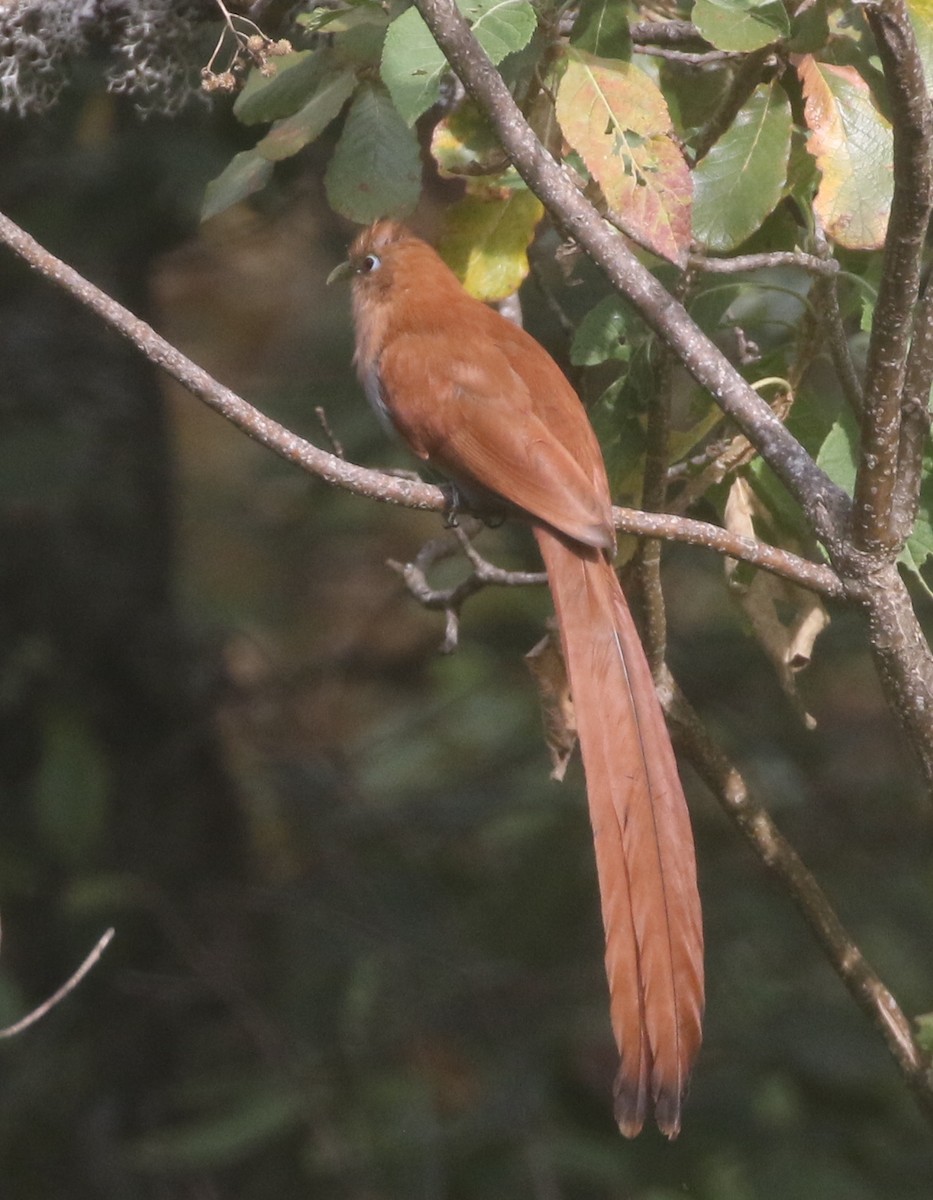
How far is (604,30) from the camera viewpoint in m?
1.77

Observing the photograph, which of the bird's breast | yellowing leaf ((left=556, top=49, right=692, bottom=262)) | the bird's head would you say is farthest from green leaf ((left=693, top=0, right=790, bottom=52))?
the bird's head

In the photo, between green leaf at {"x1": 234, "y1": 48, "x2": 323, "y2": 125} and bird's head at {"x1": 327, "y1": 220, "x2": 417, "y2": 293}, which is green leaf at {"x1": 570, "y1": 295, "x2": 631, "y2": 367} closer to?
green leaf at {"x1": 234, "y1": 48, "x2": 323, "y2": 125}

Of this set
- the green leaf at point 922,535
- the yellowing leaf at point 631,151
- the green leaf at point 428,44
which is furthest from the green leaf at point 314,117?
the green leaf at point 922,535

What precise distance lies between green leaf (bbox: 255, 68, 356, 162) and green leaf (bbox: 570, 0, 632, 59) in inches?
13.6

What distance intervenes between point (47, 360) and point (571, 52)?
2143mm

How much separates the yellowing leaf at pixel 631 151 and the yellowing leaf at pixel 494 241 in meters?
0.35

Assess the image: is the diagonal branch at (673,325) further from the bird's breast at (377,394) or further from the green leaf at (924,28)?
the bird's breast at (377,394)

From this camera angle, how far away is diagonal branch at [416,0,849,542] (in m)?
1.63

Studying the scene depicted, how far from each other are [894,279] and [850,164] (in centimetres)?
32

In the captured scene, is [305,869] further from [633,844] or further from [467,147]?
[467,147]

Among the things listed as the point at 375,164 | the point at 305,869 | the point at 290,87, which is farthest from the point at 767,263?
the point at 305,869

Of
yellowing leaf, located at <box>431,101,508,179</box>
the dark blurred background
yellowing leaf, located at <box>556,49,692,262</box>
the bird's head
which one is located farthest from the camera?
the dark blurred background

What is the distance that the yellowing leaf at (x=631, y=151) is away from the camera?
1.69 metres

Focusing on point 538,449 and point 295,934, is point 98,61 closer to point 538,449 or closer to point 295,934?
point 538,449
